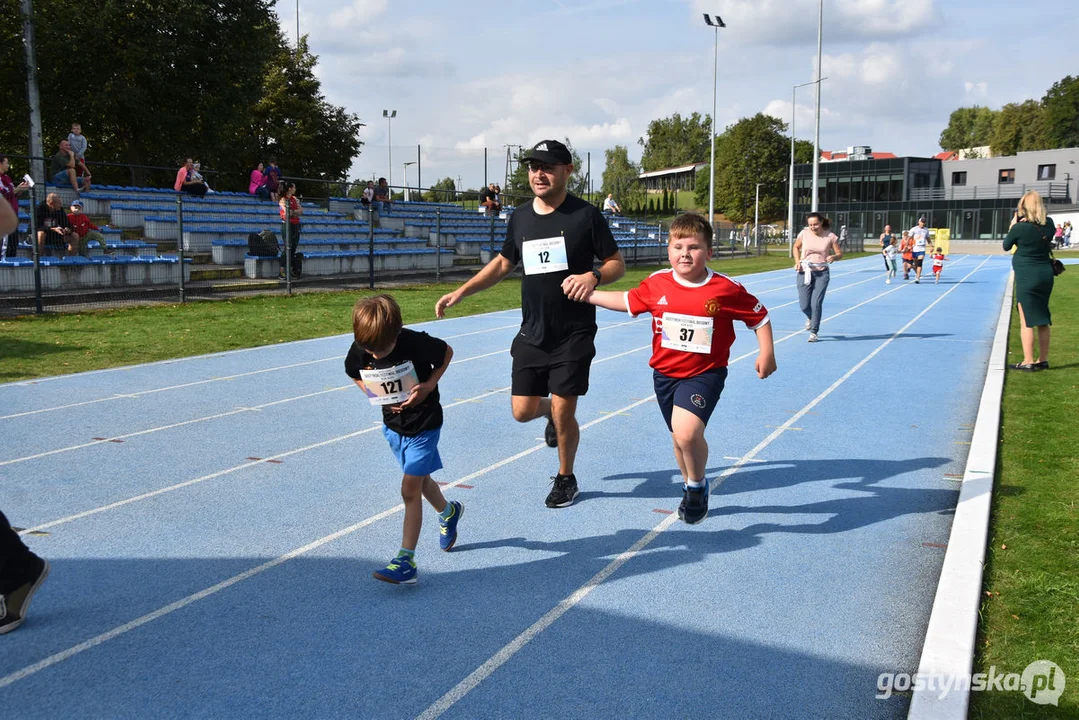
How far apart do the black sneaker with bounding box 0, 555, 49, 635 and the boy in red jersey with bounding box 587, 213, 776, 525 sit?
3.03 m

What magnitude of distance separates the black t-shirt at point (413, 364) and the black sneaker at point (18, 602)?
1.60 meters

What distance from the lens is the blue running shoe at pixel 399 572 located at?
4.28 meters

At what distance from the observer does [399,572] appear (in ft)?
14.0

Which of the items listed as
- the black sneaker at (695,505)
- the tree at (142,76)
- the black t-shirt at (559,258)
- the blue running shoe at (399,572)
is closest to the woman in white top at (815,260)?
the black t-shirt at (559,258)

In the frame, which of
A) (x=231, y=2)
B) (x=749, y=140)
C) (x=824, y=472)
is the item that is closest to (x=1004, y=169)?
(x=749, y=140)

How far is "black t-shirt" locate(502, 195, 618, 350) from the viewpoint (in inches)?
215

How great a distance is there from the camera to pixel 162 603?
412 centimetres

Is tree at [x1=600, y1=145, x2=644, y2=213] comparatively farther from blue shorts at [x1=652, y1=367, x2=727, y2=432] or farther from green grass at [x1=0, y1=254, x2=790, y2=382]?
blue shorts at [x1=652, y1=367, x2=727, y2=432]

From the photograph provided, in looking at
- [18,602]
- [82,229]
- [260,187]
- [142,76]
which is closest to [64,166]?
[82,229]

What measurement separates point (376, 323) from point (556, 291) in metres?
1.68

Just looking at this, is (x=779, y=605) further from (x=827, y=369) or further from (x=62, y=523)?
(x=827, y=369)

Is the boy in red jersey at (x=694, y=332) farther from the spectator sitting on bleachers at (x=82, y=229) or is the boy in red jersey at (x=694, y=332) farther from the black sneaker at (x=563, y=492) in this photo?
the spectator sitting on bleachers at (x=82, y=229)

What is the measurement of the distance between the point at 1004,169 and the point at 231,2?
78.9 m

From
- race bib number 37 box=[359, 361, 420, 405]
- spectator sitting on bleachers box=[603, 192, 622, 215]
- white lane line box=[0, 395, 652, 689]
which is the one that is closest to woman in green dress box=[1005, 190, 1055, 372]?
white lane line box=[0, 395, 652, 689]
